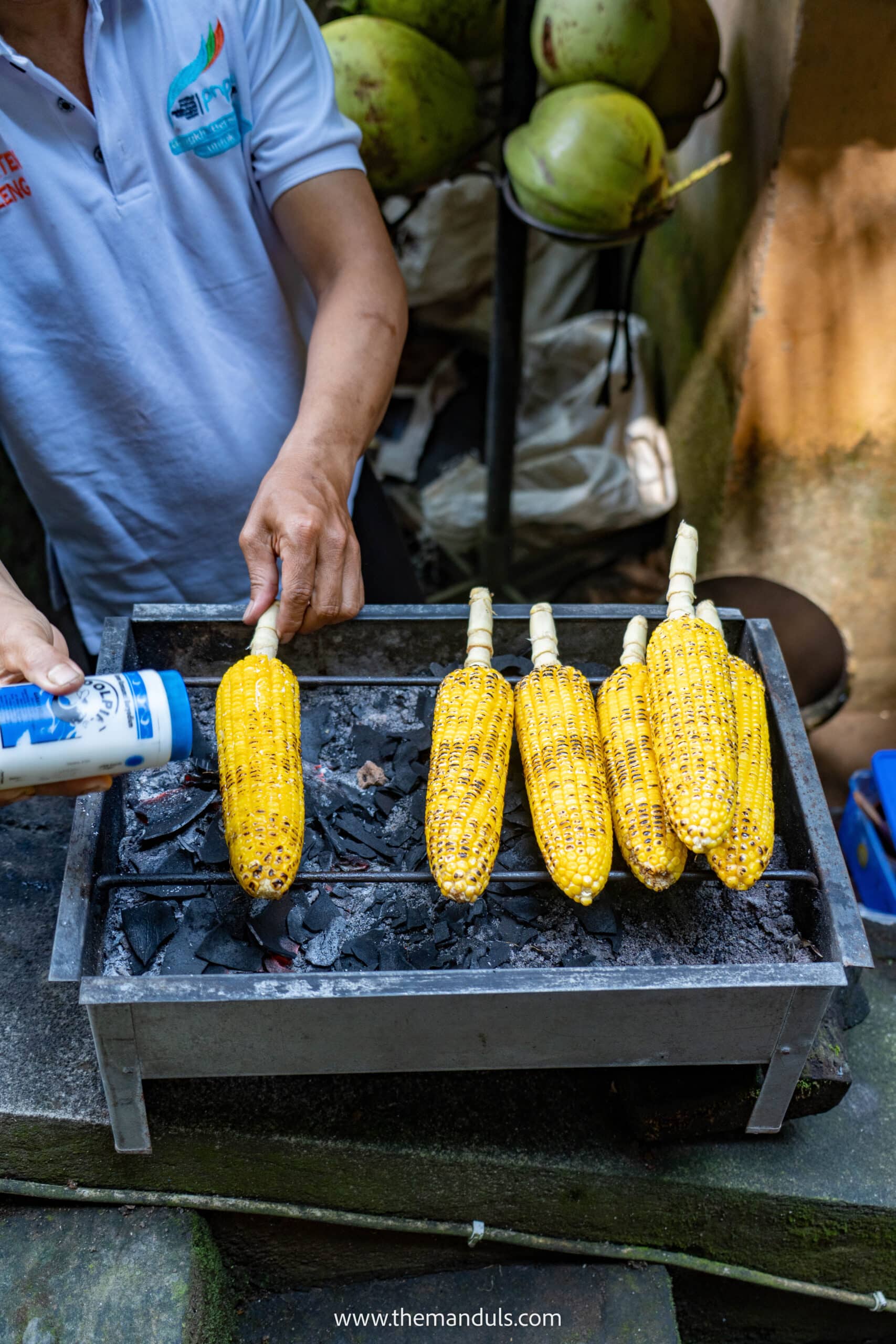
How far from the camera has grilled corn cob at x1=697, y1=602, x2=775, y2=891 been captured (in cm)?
169

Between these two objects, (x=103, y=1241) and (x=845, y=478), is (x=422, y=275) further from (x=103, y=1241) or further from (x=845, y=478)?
(x=103, y=1241)

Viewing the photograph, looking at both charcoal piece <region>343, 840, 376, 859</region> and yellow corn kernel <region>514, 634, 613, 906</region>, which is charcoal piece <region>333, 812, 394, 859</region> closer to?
charcoal piece <region>343, 840, 376, 859</region>

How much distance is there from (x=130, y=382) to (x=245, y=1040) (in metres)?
1.51

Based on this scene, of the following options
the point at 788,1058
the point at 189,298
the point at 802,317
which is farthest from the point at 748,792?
the point at 802,317

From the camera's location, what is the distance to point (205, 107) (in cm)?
210

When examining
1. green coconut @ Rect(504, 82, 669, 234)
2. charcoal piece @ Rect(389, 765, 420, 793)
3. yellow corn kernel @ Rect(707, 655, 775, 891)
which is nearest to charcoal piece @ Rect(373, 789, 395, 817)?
charcoal piece @ Rect(389, 765, 420, 793)

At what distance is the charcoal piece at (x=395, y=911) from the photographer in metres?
1.83

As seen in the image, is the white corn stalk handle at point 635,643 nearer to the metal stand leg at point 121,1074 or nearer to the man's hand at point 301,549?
the man's hand at point 301,549

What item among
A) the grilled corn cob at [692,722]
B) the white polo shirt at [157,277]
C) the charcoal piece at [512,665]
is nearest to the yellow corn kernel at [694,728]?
the grilled corn cob at [692,722]

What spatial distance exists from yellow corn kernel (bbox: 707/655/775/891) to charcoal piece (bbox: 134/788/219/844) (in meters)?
0.99

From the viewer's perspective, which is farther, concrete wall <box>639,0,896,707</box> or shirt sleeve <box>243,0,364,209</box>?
concrete wall <box>639,0,896,707</box>

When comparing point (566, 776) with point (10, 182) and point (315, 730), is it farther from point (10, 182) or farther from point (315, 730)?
point (10, 182)

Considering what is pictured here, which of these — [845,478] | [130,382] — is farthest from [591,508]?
[130,382]

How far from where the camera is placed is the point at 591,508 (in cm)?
460
